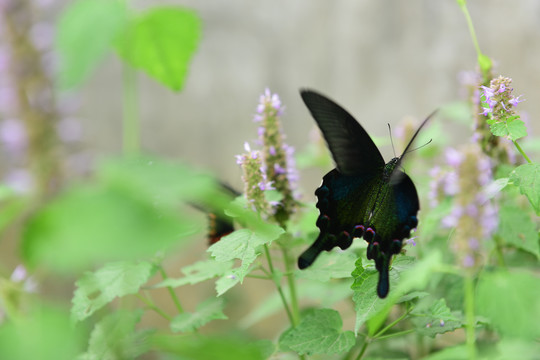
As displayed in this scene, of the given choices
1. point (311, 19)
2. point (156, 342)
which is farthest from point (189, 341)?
point (311, 19)

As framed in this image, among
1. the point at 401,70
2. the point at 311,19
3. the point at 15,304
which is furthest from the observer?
the point at 311,19

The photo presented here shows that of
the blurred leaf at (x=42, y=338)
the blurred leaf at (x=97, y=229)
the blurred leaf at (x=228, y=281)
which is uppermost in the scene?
the blurred leaf at (x=97, y=229)

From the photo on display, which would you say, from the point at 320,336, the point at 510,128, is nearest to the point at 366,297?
the point at 320,336

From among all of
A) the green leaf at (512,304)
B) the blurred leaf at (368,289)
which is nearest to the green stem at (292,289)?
the blurred leaf at (368,289)

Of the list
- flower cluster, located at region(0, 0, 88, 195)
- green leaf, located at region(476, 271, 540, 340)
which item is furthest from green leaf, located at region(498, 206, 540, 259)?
flower cluster, located at region(0, 0, 88, 195)

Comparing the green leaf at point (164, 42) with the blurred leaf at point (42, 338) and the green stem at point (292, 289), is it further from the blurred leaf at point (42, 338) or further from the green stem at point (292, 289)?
the green stem at point (292, 289)

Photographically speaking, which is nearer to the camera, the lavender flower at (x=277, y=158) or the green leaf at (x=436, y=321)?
the green leaf at (x=436, y=321)

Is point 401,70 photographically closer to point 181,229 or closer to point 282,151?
point 282,151
